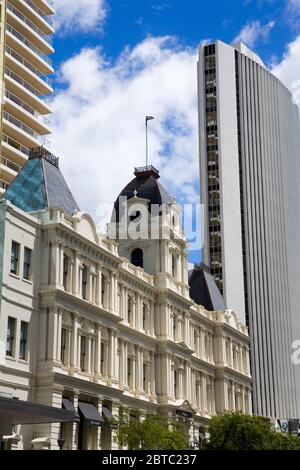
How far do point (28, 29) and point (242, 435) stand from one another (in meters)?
46.3

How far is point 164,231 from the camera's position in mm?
65062

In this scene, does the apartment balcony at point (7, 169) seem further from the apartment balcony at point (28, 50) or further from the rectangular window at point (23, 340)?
the rectangular window at point (23, 340)

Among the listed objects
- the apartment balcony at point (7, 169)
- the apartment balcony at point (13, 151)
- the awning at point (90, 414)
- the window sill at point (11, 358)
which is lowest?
the awning at point (90, 414)

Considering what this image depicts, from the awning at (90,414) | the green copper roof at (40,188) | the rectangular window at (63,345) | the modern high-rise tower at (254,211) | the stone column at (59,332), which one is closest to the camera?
the stone column at (59,332)

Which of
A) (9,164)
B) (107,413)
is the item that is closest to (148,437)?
(107,413)

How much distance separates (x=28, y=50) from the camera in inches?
3061

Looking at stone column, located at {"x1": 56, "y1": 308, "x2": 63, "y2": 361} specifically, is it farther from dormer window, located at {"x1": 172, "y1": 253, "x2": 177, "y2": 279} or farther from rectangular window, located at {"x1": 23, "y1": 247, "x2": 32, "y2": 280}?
dormer window, located at {"x1": 172, "y1": 253, "x2": 177, "y2": 279}

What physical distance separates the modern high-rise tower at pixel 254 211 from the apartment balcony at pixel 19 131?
57019mm

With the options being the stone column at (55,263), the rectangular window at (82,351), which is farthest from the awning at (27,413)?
the stone column at (55,263)

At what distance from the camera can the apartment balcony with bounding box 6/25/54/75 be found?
75.7m

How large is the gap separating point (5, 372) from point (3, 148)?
33275mm

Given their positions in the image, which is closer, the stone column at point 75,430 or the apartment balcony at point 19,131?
the stone column at point 75,430

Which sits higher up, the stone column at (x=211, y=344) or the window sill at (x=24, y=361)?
the stone column at (x=211, y=344)

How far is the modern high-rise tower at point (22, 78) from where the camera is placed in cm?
7369
